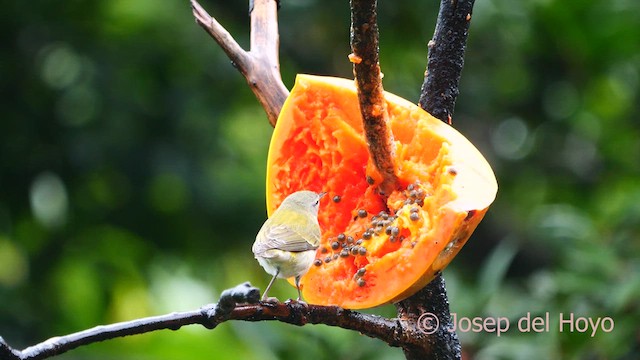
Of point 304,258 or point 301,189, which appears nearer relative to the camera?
point 304,258

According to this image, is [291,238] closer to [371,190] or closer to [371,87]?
[371,190]

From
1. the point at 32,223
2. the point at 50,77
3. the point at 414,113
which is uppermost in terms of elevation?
the point at 50,77

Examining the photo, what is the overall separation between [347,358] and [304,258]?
1.15 metres

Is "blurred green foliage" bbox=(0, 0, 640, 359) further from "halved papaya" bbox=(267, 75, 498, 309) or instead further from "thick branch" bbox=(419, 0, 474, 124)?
"thick branch" bbox=(419, 0, 474, 124)

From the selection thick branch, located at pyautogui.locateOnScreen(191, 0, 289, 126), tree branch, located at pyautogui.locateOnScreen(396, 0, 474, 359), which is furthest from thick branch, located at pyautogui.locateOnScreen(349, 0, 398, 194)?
thick branch, located at pyautogui.locateOnScreen(191, 0, 289, 126)

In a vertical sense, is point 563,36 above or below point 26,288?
above

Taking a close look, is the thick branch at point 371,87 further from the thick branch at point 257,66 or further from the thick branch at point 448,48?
the thick branch at point 257,66

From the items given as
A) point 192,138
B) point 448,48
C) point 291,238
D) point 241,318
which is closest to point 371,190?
point 291,238

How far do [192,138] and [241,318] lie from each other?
9.23 ft

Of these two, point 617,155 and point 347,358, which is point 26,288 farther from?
point 617,155

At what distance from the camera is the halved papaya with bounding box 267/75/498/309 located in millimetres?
1660

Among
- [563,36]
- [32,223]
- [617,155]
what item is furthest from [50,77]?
[617,155]

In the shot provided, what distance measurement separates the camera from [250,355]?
4.51 meters

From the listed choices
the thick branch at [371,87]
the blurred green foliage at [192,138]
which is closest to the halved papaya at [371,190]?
the thick branch at [371,87]
